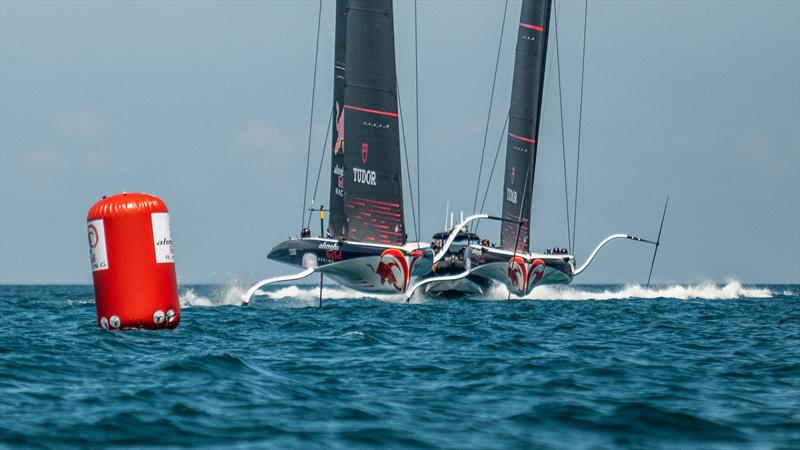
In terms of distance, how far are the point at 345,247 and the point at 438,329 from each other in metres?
13.3

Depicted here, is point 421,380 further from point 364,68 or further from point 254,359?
point 364,68

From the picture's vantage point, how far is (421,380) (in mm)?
11859

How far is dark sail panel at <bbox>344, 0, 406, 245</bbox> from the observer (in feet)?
110

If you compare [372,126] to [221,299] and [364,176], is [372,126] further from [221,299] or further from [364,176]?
[221,299]

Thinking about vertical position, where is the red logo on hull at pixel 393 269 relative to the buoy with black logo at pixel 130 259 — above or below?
below

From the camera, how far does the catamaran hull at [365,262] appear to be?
106 ft

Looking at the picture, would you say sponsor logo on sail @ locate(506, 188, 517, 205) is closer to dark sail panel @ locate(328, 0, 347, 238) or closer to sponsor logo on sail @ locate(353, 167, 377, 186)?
dark sail panel @ locate(328, 0, 347, 238)

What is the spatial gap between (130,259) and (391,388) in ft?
17.9

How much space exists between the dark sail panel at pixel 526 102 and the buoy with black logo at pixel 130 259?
2908 centimetres

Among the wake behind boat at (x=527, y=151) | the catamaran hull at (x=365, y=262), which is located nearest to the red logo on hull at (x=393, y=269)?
the catamaran hull at (x=365, y=262)

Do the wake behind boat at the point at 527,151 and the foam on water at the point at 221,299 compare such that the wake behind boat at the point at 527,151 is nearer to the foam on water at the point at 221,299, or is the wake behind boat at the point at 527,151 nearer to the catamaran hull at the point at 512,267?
the catamaran hull at the point at 512,267

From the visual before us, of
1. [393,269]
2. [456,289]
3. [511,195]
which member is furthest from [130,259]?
[511,195]

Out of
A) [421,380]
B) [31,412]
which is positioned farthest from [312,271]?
[31,412]

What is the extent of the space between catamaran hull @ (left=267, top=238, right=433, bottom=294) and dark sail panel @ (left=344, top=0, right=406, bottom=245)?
35.9 inches
